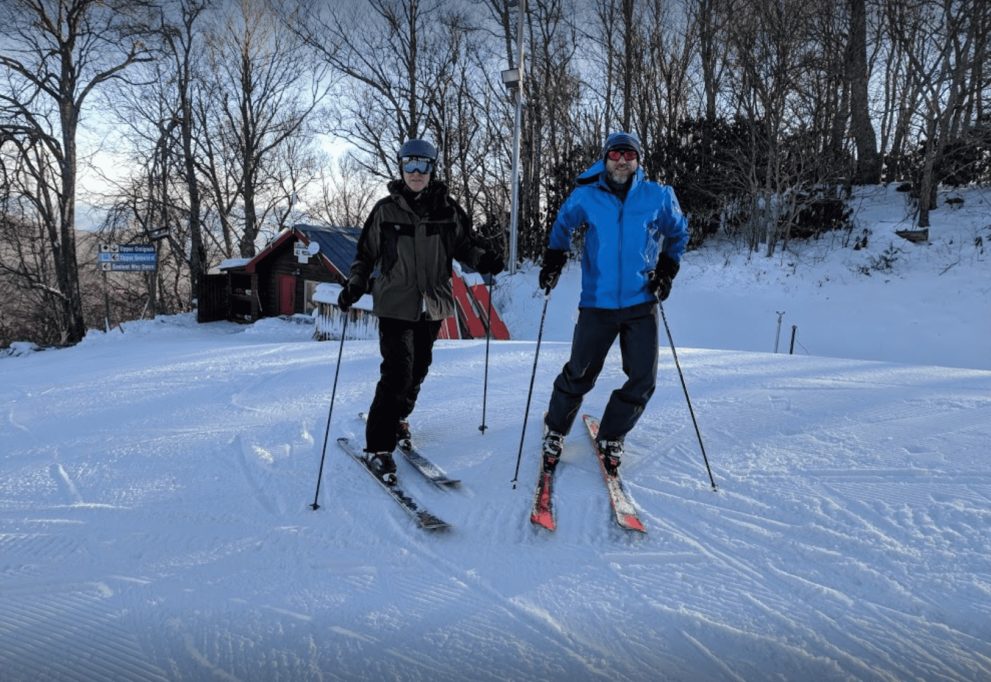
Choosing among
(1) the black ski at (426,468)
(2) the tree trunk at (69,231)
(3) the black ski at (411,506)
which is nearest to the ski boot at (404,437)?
(1) the black ski at (426,468)

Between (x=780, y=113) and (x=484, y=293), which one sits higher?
(x=780, y=113)

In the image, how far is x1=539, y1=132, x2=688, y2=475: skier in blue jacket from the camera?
2.79 m

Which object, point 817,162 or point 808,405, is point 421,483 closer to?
point 808,405

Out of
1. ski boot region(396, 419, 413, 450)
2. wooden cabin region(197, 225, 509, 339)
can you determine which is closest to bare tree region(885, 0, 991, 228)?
wooden cabin region(197, 225, 509, 339)

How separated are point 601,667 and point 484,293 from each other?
12332 mm

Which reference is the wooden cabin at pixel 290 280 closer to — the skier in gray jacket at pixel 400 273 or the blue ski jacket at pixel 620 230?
the skier in gray jacket at pixel 400 273

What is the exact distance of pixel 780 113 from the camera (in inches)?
530

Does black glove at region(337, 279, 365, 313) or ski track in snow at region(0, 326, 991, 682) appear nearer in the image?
ski track in snow at region(0, 326, 991, 682)

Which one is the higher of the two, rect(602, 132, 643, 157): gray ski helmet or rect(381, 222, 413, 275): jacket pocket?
rect(602, 132, 643, 157): gray ski helmet

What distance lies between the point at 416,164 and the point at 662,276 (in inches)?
53.0

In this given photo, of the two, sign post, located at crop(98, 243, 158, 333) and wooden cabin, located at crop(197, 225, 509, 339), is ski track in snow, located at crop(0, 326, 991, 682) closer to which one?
wooden cabin, located at crop(197, 225, 509, 339)

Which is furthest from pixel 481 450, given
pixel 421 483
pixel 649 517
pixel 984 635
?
pixel 984 635

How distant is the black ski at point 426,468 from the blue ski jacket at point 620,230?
44.2 inches

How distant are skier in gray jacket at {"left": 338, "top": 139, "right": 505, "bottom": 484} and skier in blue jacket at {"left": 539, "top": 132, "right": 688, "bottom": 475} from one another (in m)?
0.60
